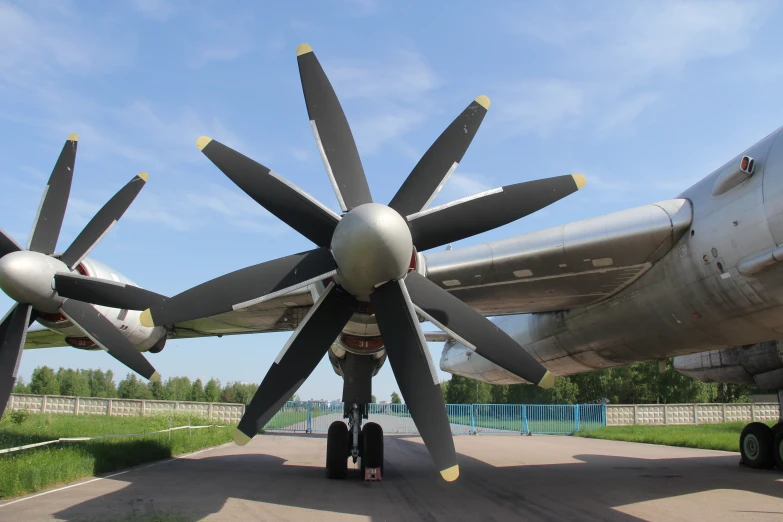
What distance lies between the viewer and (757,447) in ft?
35.7

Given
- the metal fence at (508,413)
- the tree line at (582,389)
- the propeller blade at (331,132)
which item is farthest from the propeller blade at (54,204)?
the tree line at (582,389)

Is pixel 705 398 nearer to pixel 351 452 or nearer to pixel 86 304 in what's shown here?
pixel 351 452

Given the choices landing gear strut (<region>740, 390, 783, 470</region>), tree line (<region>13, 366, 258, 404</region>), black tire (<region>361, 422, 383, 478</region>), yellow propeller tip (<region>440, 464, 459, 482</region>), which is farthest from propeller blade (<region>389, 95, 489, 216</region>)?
tree line (<region>13, 366, 258, 404</region>)

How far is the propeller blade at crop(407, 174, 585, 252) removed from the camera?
6.87 meters

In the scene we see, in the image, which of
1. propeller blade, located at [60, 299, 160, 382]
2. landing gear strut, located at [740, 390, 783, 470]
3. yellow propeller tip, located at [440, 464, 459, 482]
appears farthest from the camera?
landing gear strut, located at [740, 390, 783, 470]

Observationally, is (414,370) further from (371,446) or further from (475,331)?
(371,446)

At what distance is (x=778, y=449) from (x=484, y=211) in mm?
8131

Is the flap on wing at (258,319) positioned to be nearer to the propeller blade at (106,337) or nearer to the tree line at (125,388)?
the propeller blade at (106,337)

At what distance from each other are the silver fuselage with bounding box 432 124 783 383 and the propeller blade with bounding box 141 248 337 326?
214 centimetres

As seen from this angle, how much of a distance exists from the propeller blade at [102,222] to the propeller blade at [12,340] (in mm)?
1005

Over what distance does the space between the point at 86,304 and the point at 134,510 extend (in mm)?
4032

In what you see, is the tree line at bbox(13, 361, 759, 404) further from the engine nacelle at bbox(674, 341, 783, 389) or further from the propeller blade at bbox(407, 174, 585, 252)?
the propeller blade at bbox(407, 174, 585, 252)

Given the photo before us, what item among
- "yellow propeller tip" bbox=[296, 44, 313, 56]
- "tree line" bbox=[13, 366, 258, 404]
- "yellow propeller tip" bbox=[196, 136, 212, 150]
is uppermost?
"yellow propeller tip" bbox=[296, 44, 313, 56]

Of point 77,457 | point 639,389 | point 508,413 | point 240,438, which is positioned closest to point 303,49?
point 240,438
